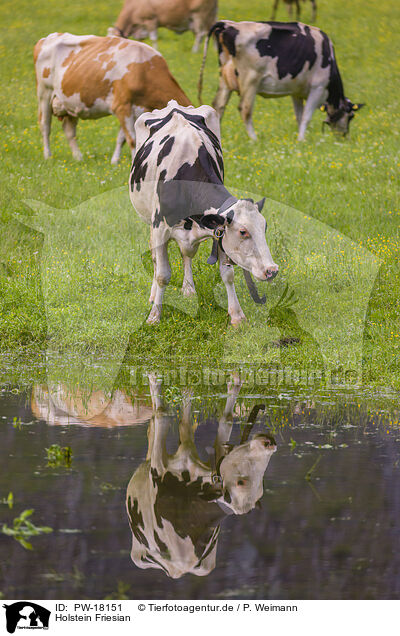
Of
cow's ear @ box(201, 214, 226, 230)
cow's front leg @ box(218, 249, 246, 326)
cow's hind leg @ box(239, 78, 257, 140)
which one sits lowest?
cow's hind leg @ box(239, 78, 257, 140)

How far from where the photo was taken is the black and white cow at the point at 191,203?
8.74m

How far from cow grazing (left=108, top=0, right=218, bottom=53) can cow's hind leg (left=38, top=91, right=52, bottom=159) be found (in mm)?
11765

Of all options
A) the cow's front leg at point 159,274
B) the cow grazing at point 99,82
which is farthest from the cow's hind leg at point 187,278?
the cow grazing at point 99,82

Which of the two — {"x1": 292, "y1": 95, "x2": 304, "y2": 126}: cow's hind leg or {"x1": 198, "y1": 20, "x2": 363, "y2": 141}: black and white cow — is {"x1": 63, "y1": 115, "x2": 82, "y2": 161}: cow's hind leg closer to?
{"x1": 198, "y1": 20, "x2": 363, "y2": 141}: black and white cow

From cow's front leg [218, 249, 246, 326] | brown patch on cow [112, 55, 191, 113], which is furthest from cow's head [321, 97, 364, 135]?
cow's front leg [218, 249, 246, 326]

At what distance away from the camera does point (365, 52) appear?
2908cm

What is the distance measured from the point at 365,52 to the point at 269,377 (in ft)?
75.4

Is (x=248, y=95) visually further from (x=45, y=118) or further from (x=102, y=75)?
(x=45, y=118)

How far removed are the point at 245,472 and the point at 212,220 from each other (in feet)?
12.0

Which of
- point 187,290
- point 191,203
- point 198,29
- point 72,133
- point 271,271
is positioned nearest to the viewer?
point 271,271

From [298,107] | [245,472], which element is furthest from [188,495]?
[298,107]
